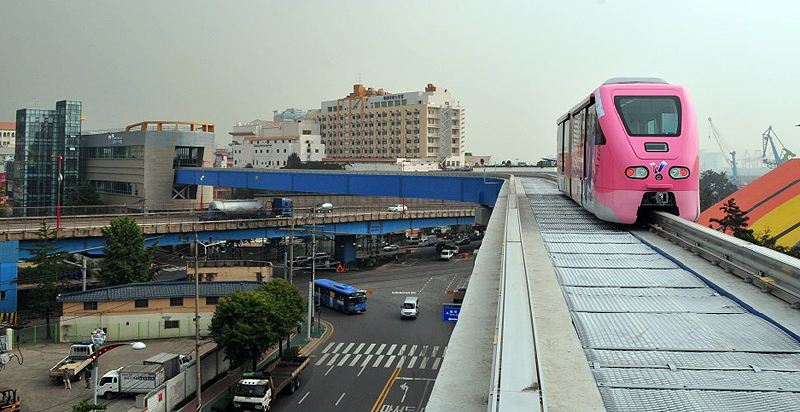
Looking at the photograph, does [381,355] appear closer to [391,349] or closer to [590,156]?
[391,349]

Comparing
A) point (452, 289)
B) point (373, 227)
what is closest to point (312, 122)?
point (373, 227)

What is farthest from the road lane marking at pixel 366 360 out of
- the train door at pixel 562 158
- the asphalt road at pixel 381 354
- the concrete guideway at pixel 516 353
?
the concrete guideway at pixel 516 353

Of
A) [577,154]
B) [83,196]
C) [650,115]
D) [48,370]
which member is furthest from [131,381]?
[83,196]

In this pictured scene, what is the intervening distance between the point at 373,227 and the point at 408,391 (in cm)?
2324

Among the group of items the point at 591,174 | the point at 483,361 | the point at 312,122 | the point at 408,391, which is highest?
the point at 312,122

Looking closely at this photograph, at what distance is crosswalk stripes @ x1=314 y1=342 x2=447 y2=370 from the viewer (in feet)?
69.4

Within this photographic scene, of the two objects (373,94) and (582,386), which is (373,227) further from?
(373,94)

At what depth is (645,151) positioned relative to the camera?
8891 mm

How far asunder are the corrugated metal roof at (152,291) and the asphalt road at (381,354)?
15.1ft

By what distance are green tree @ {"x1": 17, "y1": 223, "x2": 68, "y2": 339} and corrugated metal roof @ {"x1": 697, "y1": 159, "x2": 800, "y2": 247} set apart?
30.7 meters

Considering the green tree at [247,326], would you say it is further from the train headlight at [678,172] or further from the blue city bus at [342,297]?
the train headlight at [678,172]

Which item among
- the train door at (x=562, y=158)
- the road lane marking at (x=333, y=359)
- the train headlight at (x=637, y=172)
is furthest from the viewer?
the road lane marking at (x=333, y=359)

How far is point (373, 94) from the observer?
91625mm

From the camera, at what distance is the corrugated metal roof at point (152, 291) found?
24.6 m
